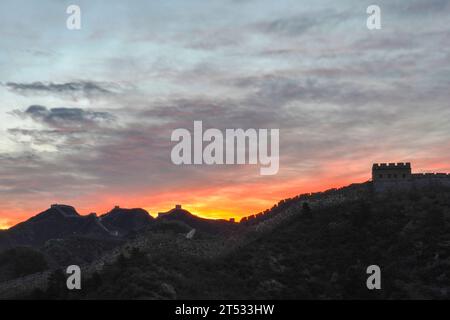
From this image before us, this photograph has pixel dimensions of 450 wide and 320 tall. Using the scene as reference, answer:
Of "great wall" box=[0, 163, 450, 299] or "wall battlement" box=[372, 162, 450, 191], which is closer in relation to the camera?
"great wall" box=[0, 163, 450, 299]

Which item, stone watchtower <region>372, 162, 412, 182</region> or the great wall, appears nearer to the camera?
the great wall

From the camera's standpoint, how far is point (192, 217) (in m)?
147

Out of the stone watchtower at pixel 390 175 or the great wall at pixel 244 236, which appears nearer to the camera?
the great wall at pixel 244 236

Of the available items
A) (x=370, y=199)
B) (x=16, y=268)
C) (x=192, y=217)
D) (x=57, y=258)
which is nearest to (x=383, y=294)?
(x=370, y=199)

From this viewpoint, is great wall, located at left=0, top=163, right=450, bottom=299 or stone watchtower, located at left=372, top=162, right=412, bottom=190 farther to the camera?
stone watchtower, located at left=372, top=162, right=412, bottom=190

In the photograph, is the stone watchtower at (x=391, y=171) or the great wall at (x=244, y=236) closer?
the great wall at (x=244, y=236)

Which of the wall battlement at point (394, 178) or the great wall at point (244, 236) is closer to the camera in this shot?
the great wall at point (244, 236)

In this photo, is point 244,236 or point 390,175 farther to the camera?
point 390,175

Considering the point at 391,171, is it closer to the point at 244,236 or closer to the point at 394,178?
the point at 394,178

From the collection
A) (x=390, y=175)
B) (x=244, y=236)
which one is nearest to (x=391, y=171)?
(x=390, y=175)

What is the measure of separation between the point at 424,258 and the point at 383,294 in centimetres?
799

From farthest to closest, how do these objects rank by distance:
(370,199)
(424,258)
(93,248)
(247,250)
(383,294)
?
(93,248) < (370,199) < (247,250) < (424,258) < (383,294)

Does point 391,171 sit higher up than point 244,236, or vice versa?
point 391,171
